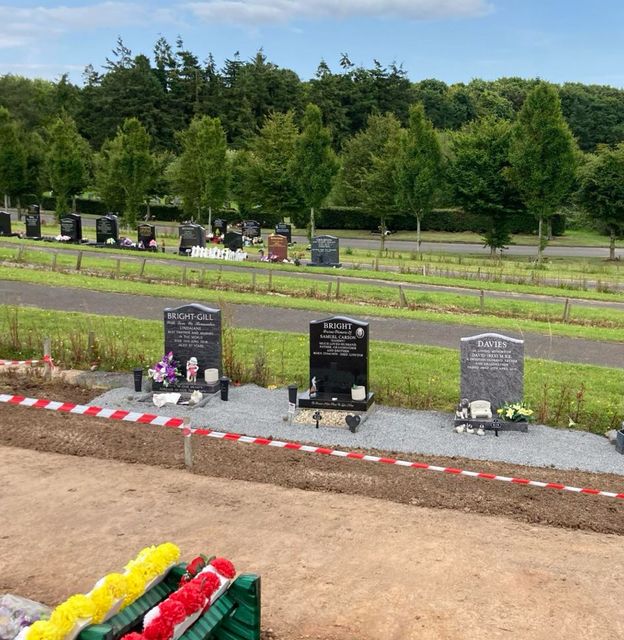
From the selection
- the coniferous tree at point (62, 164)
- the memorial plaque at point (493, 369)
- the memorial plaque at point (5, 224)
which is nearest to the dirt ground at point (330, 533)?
the memorial plaque at point (493, 369)

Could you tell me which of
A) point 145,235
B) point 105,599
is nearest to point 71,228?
point 145,235

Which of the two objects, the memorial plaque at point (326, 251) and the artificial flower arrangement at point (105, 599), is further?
the memorial plaque at point (326, 251)

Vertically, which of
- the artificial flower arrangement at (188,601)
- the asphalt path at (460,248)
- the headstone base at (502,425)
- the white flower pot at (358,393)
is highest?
the artificial flower arrangement at (188,601)

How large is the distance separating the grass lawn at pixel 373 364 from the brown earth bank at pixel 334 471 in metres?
2.77

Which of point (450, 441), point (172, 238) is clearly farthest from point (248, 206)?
point (450, 441)

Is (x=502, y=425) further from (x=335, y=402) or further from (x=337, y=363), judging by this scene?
(x=337, y=363)

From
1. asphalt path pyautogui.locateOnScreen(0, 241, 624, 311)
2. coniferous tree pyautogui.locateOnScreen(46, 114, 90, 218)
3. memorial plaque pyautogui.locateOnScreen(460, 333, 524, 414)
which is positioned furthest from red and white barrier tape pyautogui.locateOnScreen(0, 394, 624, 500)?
coniferous tree pyautogui.locateOnScreen(46, 114, 90, 218)

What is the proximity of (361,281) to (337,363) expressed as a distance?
59.1 ft

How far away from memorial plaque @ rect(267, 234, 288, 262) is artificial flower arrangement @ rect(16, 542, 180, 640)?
31789 mm

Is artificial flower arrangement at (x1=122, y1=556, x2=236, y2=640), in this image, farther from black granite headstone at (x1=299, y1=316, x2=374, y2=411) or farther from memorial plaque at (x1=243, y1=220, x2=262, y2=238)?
memorial plaque at (x1=243, y1=220, x2=262, y2=238)

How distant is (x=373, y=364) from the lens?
51.6ft

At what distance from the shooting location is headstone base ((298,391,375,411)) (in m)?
12.6

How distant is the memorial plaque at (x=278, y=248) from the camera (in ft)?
121

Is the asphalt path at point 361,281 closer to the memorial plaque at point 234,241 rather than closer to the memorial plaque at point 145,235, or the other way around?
the memorial plaque at point 145,235
